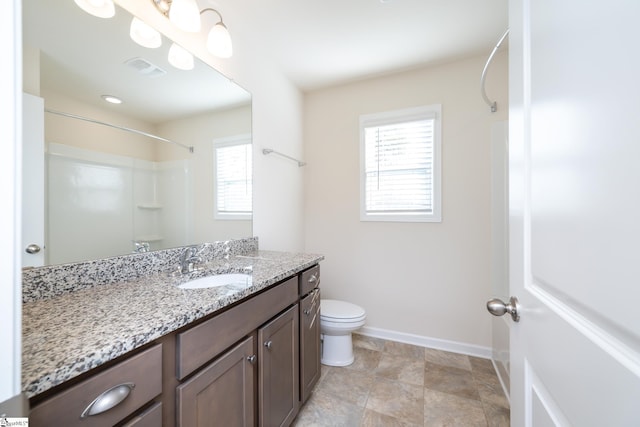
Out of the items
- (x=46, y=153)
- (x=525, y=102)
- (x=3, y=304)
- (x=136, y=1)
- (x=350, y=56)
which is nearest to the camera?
(x=3, y=304)

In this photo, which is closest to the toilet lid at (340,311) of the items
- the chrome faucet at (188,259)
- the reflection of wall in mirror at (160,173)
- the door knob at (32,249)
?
the reflection of wall in mirror at (160,173)

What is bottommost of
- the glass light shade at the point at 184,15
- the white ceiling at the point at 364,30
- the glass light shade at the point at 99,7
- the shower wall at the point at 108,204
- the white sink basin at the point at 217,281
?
the white sink basin at the point at 217,281

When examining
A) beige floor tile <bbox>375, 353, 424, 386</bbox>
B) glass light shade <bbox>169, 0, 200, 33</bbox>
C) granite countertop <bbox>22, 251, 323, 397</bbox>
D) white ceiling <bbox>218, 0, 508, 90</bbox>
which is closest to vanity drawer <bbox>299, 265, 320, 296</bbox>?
granite countertop <bbox>22, 251, 323, 397</bbox>

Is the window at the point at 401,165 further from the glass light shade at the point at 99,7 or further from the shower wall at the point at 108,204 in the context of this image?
the glass light shade at the point at 99,7

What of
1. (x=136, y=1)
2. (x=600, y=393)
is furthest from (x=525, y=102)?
(x=136, y=1)

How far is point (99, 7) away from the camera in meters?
1.04

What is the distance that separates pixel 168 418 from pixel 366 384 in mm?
1437

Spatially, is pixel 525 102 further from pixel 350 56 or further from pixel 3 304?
pixel 350 56

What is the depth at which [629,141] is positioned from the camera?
0.34 m

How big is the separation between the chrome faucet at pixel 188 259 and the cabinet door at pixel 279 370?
526mm

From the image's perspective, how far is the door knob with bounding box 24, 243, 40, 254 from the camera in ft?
2.79

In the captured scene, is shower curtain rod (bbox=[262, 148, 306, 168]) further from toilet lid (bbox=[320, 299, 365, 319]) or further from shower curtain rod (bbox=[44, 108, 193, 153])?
toilet lid (bbox=[320, 299, 365, 319])

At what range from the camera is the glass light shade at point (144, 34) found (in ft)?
3.79

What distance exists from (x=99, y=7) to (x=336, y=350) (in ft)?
7.90
